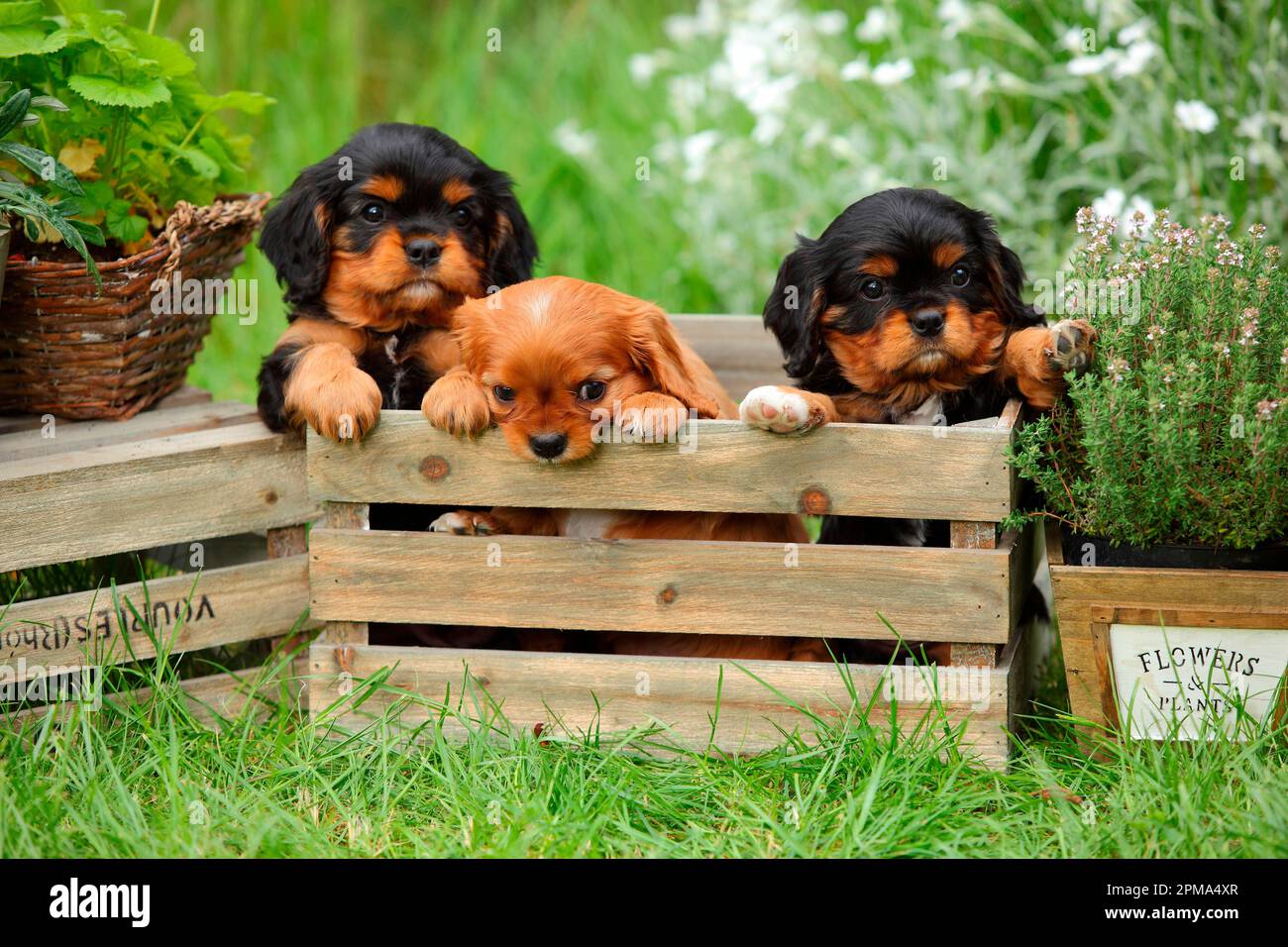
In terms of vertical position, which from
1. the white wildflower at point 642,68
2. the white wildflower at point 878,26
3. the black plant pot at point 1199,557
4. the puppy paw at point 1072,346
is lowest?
the black plant pot at point 1199,557

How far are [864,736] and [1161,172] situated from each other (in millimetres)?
3195

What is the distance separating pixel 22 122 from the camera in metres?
3.16

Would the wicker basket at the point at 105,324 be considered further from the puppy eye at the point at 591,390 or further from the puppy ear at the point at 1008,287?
the puppy ear at the point at 1008,287

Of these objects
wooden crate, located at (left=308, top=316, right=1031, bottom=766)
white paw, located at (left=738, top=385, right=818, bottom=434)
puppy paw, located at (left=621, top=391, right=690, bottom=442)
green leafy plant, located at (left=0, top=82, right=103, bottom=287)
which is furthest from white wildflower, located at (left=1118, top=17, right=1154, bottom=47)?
green leafy plant, located at (left=0, top=82, right=103, bottom=287)

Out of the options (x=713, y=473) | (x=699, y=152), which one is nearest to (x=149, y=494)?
(x=713, y=473)

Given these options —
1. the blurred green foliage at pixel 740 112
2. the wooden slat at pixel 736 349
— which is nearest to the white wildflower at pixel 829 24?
the blurred green foliage at pixel 740 112

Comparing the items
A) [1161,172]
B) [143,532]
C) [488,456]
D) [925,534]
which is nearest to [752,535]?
[925,534]

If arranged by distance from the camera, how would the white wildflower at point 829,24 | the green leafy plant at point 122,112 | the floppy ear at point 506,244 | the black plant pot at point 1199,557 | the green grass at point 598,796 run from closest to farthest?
the green grass at point 598,796 < the black plant pot at point 1199,557 < the green leafy plant at point 122,112 < the floppy ear at point 506,244 < the white wildflower at point 829,24

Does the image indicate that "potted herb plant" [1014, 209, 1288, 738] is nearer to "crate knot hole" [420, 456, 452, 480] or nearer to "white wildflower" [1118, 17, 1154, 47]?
"crate knot hole" [420, 456, 452, 480]

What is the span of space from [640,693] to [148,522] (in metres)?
1.34

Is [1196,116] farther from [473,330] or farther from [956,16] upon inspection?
[473,330]

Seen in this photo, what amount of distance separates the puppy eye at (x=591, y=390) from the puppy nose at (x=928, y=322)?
29.3 inches

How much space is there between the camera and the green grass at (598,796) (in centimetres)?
268
